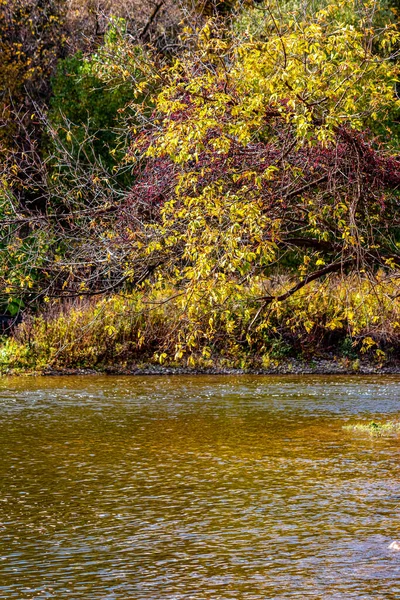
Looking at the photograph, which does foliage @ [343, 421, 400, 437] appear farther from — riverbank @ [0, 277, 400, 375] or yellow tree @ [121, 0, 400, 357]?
riverbank @ [0, 277, 400, 375]

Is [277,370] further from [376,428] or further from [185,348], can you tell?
[376,428]

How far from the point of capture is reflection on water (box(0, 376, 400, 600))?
21.9ft

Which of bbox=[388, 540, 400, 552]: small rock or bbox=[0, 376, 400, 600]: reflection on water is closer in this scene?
bbox=[0, 376, 400, 600]: reflection on water

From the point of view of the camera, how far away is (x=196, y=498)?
29.9 feet

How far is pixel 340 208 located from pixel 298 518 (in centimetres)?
442

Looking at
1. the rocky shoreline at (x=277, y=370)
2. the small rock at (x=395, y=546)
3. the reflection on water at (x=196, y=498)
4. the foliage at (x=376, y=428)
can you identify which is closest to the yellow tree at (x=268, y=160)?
the reflection on water at (x=196, y=498)

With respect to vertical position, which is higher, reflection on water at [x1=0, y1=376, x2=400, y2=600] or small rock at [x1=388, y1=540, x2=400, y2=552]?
small rock at [x1=388, y1=540, x2=400, y2=552]

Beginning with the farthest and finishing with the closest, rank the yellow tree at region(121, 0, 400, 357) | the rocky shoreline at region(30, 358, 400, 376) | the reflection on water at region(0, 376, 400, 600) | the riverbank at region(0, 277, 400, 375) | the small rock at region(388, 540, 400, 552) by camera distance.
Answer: the riverbank at region(0, 277, 400, 375) → the rocky shoreline at region(30, 358, 400, 376) → the yellow tree at region(121, 0, 400, 357) → the small rock at region(388, 540, 400, 552) → the reflection on water at region(0, 376, 400, 600)

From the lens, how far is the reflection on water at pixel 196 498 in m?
6.68

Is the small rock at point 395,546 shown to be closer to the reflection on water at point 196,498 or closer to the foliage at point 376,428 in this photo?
the reflection on water at point 196,498

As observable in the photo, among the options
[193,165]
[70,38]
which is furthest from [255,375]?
[70,38]

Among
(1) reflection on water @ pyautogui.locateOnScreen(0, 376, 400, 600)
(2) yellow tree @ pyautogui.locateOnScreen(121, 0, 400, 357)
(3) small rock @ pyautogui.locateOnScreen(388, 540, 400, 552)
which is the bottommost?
(1) reflection on water @ pyautogui.locateOnScreen(0, 376, 400, 600)

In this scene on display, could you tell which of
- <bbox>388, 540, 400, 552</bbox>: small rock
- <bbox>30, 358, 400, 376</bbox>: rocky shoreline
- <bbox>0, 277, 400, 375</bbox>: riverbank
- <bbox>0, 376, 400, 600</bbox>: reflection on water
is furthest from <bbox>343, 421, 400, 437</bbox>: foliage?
<bbox>30, 358, 400, 376</bbox>: rocky shoreline

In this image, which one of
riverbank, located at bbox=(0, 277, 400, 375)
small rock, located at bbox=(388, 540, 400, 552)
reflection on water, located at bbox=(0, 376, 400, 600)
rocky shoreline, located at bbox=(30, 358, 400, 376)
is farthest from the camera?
riverbank, located at bbox=(0, 277, 400, 375)
